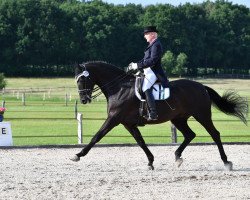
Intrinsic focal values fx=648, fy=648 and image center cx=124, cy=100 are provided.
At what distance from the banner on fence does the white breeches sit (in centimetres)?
541

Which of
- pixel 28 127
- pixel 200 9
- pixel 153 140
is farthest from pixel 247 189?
pixel 200 9

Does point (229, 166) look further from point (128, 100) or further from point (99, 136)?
point (99, 136)

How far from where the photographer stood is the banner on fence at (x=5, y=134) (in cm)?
1641

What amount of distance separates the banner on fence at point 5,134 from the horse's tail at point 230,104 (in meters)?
5.61

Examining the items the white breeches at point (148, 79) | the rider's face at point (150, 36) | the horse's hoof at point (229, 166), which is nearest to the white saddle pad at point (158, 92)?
the white breeches at point (148, 79)

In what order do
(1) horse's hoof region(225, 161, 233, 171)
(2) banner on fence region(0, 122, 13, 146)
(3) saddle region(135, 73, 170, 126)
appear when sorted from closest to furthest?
(3) saddle region(135, 73, 170, 126), (1) horse's hoof region(225, 161, 233, 171), (2) banner on fence region(0, 122, 13, 146)

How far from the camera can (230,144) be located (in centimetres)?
1758

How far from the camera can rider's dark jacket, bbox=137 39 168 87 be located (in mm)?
12039

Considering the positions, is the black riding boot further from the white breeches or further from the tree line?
the tree line

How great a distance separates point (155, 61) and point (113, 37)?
110721 mm

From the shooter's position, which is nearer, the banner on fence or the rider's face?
the rider's face

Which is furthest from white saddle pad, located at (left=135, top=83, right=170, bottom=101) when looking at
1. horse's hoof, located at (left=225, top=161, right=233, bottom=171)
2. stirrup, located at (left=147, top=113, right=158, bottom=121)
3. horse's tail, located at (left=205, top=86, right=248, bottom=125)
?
horse's hoof, located at (left=225, top=161, right=233, bottom=171)

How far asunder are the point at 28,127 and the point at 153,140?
876 centimetres

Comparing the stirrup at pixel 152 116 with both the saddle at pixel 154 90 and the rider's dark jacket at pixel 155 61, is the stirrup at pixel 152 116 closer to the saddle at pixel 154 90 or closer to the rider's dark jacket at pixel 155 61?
the saddle at pixel 154 90
